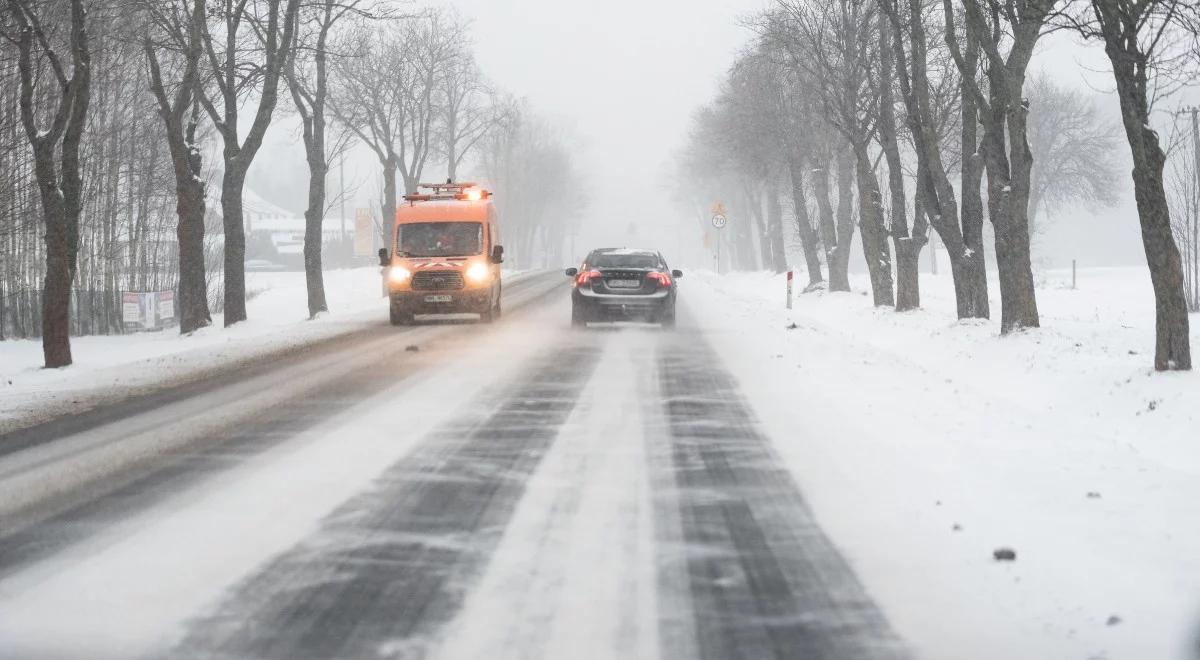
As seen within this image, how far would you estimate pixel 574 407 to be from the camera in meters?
11.1

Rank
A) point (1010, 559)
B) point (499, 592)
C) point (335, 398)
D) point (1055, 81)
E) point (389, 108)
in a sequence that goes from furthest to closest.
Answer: point (1055, 81) → point (389, 108) → point (335, 398) → point (1010, 559) → point (499, 592)

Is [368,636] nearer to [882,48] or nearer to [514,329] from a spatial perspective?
[514,329]

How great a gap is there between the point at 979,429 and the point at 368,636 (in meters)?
6.54

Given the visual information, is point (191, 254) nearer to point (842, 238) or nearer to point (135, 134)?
point (135, 134)

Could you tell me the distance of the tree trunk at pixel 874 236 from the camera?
2862cm

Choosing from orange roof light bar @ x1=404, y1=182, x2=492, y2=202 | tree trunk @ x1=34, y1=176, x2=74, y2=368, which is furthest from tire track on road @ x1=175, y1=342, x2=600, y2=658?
orange roof light bar @ x1=404, y1=182, x2=492, y2=202

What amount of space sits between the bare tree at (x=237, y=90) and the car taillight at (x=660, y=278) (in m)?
8.52

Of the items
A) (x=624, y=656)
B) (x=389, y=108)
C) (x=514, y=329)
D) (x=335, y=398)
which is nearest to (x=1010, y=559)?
(x=624, y=656)

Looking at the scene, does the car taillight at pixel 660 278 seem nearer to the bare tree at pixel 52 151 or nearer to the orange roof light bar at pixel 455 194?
the orange roof light bar at pixel 455 194

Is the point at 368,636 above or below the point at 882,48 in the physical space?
below

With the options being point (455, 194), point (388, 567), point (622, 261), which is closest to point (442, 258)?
point (455, 194)

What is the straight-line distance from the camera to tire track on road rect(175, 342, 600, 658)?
4348 millimetres

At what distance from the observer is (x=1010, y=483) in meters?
7.38

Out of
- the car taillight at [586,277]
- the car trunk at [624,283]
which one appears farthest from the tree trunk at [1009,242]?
the car taillight at [586,277]
